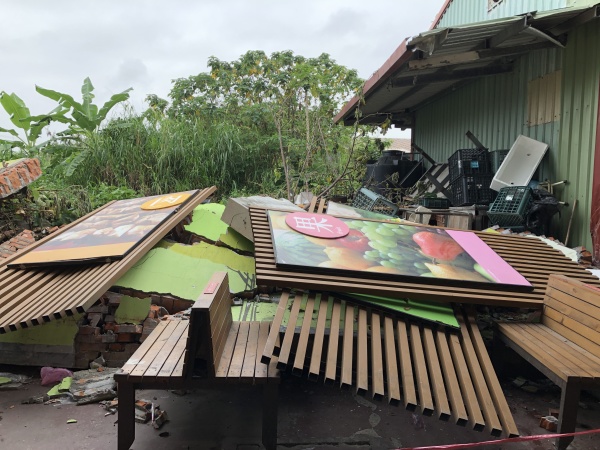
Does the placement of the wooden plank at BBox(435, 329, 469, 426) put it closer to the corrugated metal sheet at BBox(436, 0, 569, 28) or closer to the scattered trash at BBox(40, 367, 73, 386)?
the scattered trash at BBox(40, 367, 73, 386)

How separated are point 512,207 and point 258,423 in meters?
4.37

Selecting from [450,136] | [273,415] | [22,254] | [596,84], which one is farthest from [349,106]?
[273,415]

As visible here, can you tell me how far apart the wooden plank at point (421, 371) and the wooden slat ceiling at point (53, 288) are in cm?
225

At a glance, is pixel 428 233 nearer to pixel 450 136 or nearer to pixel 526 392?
pixel 526 392

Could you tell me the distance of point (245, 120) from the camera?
12.0m

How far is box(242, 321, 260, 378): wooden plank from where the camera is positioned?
Result: 2.44 meters

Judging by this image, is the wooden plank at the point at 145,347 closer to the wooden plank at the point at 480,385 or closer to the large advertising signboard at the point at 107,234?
the large advertising signboard at the point at 107,234

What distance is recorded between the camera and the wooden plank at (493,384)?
2.22 m

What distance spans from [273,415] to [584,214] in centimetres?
473

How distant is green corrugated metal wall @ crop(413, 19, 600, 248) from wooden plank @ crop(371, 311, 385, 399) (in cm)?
384

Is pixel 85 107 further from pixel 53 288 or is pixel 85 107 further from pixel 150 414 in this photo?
pixel 150 414

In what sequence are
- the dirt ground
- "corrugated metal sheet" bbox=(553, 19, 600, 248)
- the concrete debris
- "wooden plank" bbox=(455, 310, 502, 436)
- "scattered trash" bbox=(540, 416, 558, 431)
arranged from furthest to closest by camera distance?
"corrugated metal sheet" bbox=(553, 19, 600, 248)
the concrete debris
"scattered trash" bbox=(540, 416, 558, 431)
the dirt ground
"wooden plank" bbox=(455, 310, 502, 436)

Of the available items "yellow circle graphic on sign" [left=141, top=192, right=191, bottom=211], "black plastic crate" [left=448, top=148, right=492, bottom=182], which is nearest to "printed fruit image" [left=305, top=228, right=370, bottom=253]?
"yellow circle graphic on sign" [left=141, top=192, right=191, bottom=211]

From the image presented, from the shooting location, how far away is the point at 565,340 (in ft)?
9.36
